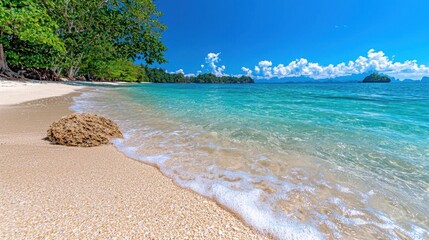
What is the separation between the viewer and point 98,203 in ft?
6.37

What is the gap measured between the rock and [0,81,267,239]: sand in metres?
→ 0.62

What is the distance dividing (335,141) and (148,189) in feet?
14.4

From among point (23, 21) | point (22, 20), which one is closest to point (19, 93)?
point (22, 20)

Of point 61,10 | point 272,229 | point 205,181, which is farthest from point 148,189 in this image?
point 61,10

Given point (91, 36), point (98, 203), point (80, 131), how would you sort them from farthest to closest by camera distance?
point (91, 36) < point (80, 131) < point (98, 203)

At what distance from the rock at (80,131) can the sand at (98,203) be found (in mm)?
616

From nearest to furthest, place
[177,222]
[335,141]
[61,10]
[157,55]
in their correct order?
1. [177,222]
2. [335,141]
3. [61,10]
4. [157,55]

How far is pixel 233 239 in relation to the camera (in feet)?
5.29

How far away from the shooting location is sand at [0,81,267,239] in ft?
5.19

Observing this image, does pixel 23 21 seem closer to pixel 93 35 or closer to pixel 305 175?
pixel 93 35

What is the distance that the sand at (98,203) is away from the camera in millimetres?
1582

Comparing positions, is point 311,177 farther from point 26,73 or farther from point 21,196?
point 26,73

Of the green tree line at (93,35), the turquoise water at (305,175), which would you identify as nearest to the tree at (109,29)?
the green tree line at (93,35)

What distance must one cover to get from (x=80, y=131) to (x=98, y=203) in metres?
2.42
